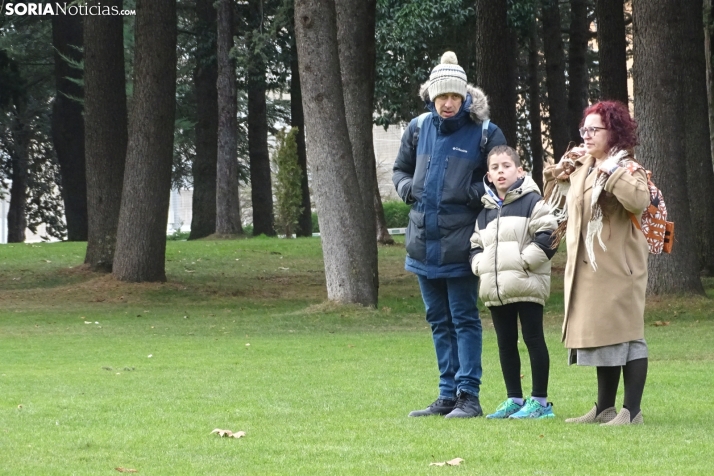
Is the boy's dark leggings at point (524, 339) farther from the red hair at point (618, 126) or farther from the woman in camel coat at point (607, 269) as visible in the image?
the red hair at point (618, 126)

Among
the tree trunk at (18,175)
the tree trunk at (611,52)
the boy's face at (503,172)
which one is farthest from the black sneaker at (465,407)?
the tree trunk at (18,175)

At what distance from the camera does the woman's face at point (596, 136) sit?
7.52 m

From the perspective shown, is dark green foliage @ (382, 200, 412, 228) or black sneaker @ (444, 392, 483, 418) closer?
black sneaker @ (444, 392, 483, 418)

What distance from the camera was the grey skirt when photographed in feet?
24.5

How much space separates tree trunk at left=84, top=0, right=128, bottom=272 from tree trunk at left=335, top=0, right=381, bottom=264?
18.7ft

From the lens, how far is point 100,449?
6969mm

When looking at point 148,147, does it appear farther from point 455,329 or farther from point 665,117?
point 455,329

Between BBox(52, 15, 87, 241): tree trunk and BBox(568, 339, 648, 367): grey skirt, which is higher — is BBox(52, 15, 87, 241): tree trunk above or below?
above

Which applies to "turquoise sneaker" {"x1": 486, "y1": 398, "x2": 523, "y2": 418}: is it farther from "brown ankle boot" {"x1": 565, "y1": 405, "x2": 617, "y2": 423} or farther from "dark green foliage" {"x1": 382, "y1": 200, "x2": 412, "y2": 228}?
"dark green foliage" {"x1": 382, "y1": 200, "x2": 412, "y2": 228}

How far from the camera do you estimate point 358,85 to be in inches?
Result: 795

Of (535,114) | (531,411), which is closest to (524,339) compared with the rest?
(531,411)

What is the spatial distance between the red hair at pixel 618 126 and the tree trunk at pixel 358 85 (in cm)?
1157

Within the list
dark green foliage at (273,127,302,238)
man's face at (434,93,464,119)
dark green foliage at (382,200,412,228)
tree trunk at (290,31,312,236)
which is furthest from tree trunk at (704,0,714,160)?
dark green foliage at (382,200,412,228)

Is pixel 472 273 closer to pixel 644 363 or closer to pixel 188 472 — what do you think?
pixel 644 363
